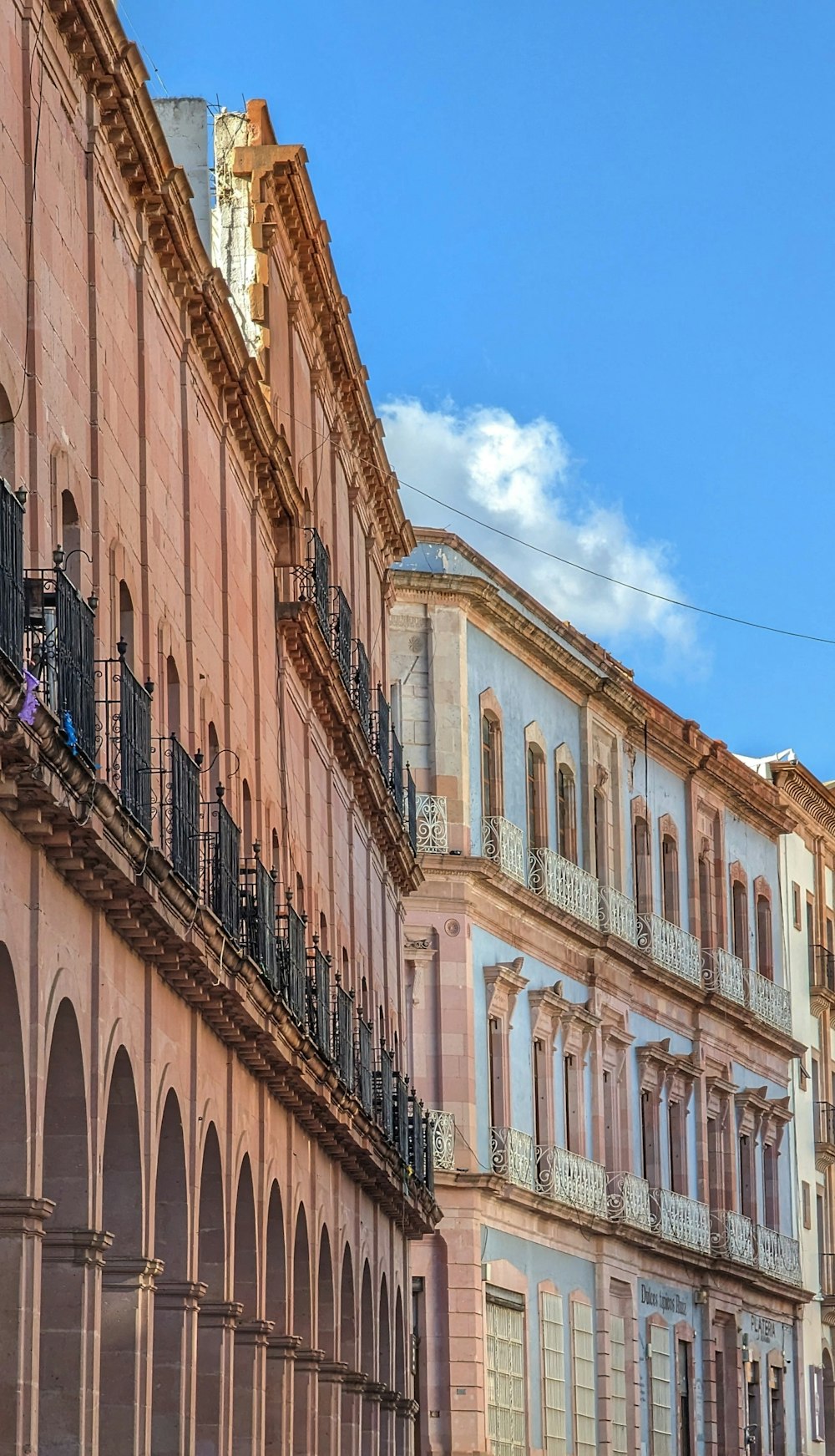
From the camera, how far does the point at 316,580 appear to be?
3203cm

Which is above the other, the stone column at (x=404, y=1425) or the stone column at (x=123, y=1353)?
the stone column at (x=404, y=1425)

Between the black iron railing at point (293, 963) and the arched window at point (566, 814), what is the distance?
1919 centimetres

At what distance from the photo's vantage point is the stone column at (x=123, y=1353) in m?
20.1

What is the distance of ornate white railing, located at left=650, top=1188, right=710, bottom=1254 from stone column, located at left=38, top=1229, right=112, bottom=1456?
32309 millimetres

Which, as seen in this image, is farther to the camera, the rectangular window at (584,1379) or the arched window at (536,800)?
the arched window at (536,800)

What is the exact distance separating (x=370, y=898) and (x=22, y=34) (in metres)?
21.4

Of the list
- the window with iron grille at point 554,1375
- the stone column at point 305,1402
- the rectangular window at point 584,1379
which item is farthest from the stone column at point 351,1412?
the rectangular window at point 584,1379

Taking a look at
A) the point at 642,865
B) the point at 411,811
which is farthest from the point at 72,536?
the point at 642,865

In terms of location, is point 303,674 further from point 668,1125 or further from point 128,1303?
point 668,1125

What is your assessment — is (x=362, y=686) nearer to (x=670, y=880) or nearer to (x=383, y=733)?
(x=383, y=733)

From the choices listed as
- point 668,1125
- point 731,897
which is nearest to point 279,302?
point 668,1125

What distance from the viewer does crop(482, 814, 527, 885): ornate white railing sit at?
145 ft

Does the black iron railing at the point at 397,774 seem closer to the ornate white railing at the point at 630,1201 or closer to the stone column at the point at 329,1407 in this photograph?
the stone column at the point at 329,1407

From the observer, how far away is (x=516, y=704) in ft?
→ 153
